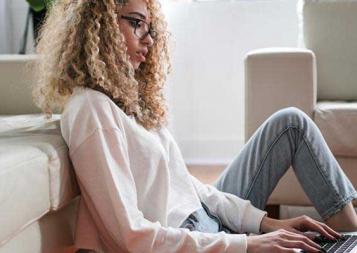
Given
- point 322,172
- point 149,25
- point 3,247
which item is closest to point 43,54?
point 149,25

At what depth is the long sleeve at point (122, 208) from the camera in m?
1.18

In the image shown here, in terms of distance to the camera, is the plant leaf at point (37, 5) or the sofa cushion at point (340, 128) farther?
the plant leaf at point (37, 5)

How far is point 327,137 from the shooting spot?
7.66ft

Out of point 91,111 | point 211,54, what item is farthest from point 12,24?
point 91,111

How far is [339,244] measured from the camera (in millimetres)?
1414

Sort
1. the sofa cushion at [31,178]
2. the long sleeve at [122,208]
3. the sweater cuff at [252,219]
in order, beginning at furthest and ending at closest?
the sweater cuff at [252,219]
the long sleeve at [122,208]
the sofa cushion at [31,178]

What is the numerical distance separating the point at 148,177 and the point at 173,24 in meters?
2.27

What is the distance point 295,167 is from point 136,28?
0.54m

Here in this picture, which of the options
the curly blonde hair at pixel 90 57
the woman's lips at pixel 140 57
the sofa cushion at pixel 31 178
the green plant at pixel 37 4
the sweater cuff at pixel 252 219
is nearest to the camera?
the sofa cushion at pixel 31 178

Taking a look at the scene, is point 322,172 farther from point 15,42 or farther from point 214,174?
point 15,42

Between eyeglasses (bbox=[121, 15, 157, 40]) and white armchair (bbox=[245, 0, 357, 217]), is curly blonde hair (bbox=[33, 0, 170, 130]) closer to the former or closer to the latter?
eyeglasses (bbox=[121, 15, 157, 40])

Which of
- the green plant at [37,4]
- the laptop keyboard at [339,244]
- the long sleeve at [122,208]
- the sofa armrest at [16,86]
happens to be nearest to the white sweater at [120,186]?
the long sleeve at [122,208]

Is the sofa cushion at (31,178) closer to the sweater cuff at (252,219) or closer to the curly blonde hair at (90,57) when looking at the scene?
the curly blonde hair at (90,57)

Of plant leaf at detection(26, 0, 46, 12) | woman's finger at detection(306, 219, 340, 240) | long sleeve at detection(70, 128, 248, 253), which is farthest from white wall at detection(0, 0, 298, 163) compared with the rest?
long sleeve at detection(70, 128, 248, 253)
